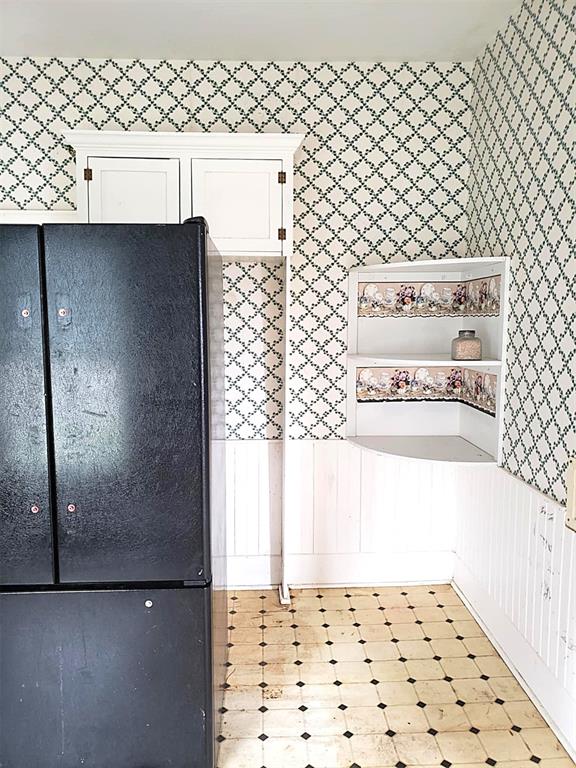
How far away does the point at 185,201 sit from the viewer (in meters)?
2.71

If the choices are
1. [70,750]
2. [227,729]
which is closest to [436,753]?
[227,729]

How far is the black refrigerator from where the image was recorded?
1.69 metres

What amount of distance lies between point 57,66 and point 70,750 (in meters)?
2.67

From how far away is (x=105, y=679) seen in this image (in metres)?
1.80

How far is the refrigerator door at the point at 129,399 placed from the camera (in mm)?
1686

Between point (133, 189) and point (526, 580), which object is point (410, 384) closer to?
point (526, 580)

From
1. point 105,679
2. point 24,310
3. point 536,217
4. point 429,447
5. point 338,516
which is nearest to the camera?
point 24,310

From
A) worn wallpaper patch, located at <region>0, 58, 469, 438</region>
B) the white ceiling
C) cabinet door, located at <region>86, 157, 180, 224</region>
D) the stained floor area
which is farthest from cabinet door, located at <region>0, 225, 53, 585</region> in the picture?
worn wallpaper patch, located at <region>0, 58, 469, 438</region>

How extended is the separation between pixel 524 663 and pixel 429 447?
944mm

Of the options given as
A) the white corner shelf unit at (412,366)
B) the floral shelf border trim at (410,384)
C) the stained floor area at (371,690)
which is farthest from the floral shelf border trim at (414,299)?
the stained floor area at (371,690)

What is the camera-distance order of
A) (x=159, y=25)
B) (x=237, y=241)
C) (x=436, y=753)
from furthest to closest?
(x=237, y=241)
(x=159, y=25)
(x=436, y=753)

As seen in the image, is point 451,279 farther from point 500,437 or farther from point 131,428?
point 131,428

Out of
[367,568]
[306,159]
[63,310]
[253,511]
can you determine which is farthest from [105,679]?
[306,159]

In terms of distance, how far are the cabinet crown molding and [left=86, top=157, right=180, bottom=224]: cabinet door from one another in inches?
1.8
